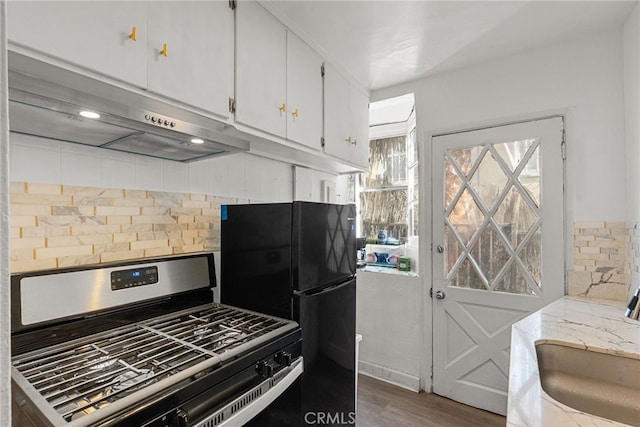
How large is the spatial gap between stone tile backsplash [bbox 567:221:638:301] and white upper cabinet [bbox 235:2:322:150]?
1744 millimetres

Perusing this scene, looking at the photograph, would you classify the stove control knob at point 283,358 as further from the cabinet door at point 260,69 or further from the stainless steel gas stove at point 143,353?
the cabinet door at point 260,69

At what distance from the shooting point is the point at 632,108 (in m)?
1.75

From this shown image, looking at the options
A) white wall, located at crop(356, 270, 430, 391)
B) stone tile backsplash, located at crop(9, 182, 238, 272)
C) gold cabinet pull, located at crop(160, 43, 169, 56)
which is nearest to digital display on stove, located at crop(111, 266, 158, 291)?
stone tile backsplash, located at crop(9, 182, 238, 272)

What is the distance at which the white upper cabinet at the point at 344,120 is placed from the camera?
2047 mm

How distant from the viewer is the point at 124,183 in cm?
142

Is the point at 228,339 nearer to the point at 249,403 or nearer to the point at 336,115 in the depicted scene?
the point at 249,403

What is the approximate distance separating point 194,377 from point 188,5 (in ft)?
4.18

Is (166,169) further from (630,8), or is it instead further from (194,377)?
(630,8)

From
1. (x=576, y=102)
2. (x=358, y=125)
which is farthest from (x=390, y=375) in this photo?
(x=576, y=102)

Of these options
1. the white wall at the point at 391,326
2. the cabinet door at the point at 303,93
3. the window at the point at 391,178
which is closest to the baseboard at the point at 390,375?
the white wall at the point at 391,326

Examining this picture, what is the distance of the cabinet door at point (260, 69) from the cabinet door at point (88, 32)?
17.3 inches

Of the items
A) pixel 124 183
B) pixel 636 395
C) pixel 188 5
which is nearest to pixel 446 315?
pixel 636 395

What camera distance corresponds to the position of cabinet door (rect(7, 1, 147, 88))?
0.80 metres

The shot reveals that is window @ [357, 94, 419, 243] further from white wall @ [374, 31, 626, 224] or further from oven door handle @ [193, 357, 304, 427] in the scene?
oven door handle @ [193, 357, 304, 427]
